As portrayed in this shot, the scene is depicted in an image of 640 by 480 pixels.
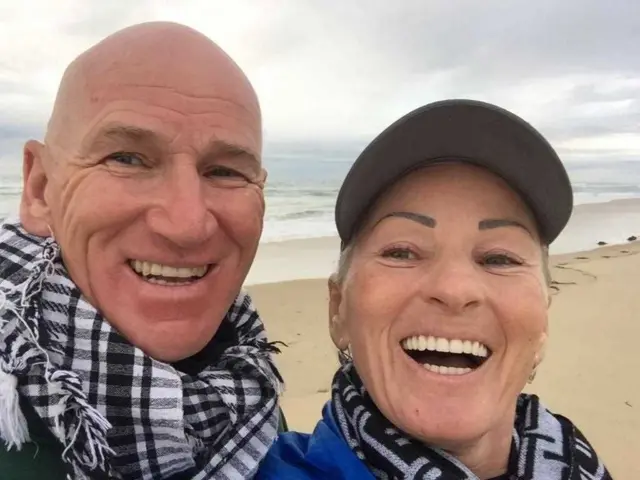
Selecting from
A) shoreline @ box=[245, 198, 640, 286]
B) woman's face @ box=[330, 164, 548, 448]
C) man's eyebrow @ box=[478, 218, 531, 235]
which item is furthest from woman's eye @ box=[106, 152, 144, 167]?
shoreline @ box=[245, 198, 640, 286]

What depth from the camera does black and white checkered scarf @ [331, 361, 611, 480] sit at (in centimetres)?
175

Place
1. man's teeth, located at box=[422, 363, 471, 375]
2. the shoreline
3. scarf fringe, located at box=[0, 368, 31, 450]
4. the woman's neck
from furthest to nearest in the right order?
the shoreline → the woman's neck → man's teeth, located at box=[422, 363, 471, 375] → scarf fringe, located at box=[0, 368, 31, 450]

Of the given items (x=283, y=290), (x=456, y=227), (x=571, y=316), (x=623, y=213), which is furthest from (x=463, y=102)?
(x=623, y=213)

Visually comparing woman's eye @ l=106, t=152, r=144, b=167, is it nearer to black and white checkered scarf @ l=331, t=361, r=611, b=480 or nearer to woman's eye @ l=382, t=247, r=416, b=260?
woman's eye @ l=382, t=247, r=416, b=260

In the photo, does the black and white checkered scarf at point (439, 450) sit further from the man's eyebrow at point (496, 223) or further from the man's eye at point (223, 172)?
the man's eye at point (223, 172)

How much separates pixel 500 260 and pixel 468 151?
33 cm

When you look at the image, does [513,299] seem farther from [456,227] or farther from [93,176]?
[93,176]

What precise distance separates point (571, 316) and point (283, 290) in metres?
4.02

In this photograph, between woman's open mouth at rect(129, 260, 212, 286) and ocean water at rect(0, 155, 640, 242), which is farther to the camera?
ocean water at rect(0, 155, 640, 242)

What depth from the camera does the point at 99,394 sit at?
1.64 metres

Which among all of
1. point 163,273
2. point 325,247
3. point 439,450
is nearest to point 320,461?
point 439,450

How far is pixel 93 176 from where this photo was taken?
173 centimetres

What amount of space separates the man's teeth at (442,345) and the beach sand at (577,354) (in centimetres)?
276

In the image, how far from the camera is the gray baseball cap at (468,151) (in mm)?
1780
